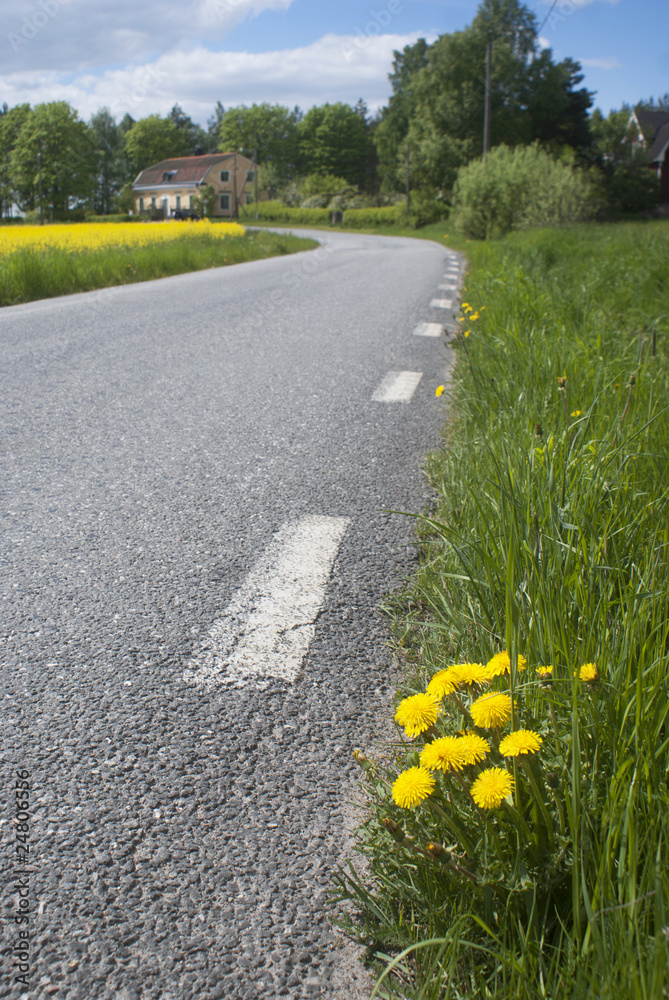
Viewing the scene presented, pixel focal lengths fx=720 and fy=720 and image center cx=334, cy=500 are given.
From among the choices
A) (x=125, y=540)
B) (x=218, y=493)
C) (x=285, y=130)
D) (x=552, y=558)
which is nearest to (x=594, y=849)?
(x=552, y=558)

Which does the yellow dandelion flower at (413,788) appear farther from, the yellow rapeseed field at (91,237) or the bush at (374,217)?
the bush at (374,217)

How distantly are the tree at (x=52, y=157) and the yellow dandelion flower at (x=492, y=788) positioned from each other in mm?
77939

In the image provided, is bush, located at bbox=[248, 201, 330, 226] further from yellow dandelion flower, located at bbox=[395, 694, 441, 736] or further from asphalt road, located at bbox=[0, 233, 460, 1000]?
yellow dandelion flower, located at bbox=[395, 694, 441, 736]

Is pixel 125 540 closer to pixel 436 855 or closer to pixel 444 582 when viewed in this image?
pixel 444 582

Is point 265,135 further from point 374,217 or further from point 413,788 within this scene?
point 413,788

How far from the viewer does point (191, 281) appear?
1296 centimetres

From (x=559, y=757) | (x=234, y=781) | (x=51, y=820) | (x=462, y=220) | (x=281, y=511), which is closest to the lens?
(x=559, y=757)

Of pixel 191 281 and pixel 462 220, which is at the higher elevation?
pixel 462 220

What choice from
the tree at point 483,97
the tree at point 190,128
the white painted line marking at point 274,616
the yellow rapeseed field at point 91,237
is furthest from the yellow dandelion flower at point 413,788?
the tree at point 190,128

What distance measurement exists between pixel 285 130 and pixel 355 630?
121 metres

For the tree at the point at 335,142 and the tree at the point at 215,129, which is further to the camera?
the tree at the point at 215,129

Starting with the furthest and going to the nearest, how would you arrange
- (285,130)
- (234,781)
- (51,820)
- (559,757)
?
(285,130), (234,781), (51,820), (559,757)

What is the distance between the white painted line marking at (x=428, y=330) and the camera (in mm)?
7742

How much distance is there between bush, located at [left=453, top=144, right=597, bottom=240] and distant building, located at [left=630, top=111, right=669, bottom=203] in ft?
113
